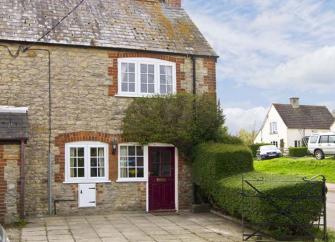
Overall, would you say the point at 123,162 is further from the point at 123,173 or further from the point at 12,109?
the point at 12,109

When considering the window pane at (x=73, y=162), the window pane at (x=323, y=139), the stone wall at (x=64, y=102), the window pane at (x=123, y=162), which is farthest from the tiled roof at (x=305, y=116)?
the window pane at (x=73, y=162)

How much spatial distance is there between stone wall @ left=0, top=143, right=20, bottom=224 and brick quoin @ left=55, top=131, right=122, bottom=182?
182 centimetres

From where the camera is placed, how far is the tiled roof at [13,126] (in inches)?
513

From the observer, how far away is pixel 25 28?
1520 cm

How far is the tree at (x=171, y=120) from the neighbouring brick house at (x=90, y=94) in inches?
19.5

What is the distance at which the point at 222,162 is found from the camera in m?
14.1

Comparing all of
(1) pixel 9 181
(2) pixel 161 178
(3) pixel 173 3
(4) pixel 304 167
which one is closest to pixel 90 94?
(2) pixel 161 178

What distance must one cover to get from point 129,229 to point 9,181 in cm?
385

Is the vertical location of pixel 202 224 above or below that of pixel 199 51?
below

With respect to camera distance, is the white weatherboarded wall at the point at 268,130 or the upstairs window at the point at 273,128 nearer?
the white weatherboarded wall at the point at 268,130

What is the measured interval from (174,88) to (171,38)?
6.72 feet

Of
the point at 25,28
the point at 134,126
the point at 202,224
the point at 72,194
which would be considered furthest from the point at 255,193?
the point at 25,28

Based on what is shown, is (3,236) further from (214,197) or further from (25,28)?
(25,28)

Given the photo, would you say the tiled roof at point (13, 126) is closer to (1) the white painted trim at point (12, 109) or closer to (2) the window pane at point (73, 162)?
(1) the white painted trim at point (12, 109)
